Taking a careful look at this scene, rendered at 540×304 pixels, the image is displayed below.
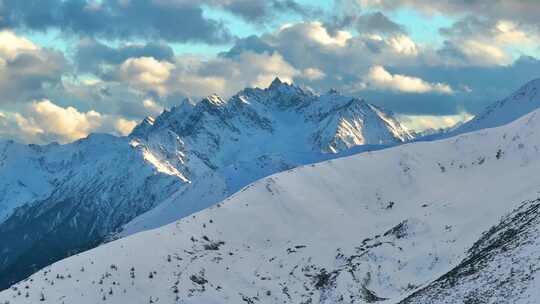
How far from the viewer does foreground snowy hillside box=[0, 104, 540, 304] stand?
75875mm

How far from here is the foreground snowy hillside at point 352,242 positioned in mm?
75875

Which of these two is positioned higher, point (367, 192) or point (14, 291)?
point (367, 192)

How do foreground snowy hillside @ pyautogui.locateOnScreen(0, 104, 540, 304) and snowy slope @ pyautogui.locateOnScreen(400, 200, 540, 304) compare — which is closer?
snowy slope @ pyautogui.locateOnScreen(400, 200, 540, 304)

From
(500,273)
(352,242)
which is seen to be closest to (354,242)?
(352,242)

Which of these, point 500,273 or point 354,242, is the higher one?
point 354,242

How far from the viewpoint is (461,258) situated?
3172 inches

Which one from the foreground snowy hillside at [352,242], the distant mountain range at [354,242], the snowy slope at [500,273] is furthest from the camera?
the foreground snowy hillside at [352,242]

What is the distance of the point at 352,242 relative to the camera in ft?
327

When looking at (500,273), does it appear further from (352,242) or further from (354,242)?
(352,242)

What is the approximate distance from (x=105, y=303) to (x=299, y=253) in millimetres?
27825

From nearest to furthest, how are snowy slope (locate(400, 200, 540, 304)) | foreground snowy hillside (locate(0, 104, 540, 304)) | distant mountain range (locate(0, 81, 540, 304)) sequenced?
snowy slope (locate(400, 200, 540, 304))
distant mountain range (locate(0, 81, 540, 304))
foreground snowy hillside (locate(0, 104, 540, 304))

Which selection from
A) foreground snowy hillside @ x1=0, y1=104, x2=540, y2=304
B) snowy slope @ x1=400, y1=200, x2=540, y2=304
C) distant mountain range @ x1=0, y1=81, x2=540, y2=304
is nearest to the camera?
snowy slope @ x1=400, y1=200, x2=540, y2=304

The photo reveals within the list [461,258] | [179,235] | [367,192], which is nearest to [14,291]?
[179,235]

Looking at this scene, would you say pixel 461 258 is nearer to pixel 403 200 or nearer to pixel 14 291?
pixel 403 200
